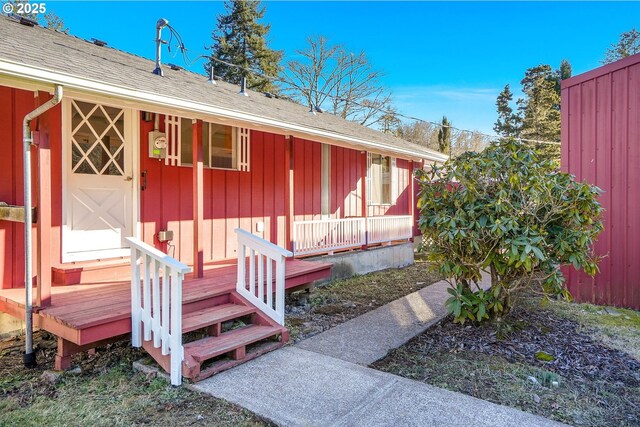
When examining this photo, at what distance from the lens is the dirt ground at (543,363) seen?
9.20 feet

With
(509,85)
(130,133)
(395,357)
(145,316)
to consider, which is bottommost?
(395,357)

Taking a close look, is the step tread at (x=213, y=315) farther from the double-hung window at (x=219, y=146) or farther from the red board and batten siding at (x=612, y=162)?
the red board and batten siding at (x=612, y=162)

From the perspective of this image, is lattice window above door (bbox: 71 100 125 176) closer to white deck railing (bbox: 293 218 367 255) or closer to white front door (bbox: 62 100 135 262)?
white front door (bbox: 62 100 135 262)

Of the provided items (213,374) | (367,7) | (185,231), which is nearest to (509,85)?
(367,7)

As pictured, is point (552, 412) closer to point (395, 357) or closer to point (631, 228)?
point (395, 357)

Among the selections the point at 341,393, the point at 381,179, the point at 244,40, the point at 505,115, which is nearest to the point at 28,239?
the point at 341,393

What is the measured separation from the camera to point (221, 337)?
3.61 metres

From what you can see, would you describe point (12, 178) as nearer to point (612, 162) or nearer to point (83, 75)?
point (83, 75)

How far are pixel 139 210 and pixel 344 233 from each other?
3932mm

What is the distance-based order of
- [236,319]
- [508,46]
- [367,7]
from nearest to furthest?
[236,319] → [367,7] → [508,46]

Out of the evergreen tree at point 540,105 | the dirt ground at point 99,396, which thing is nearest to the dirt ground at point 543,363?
the dirt ground at point 99,396

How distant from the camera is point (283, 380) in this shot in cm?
311

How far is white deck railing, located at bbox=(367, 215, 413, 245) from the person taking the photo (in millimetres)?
8461

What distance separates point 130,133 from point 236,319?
2.80m
